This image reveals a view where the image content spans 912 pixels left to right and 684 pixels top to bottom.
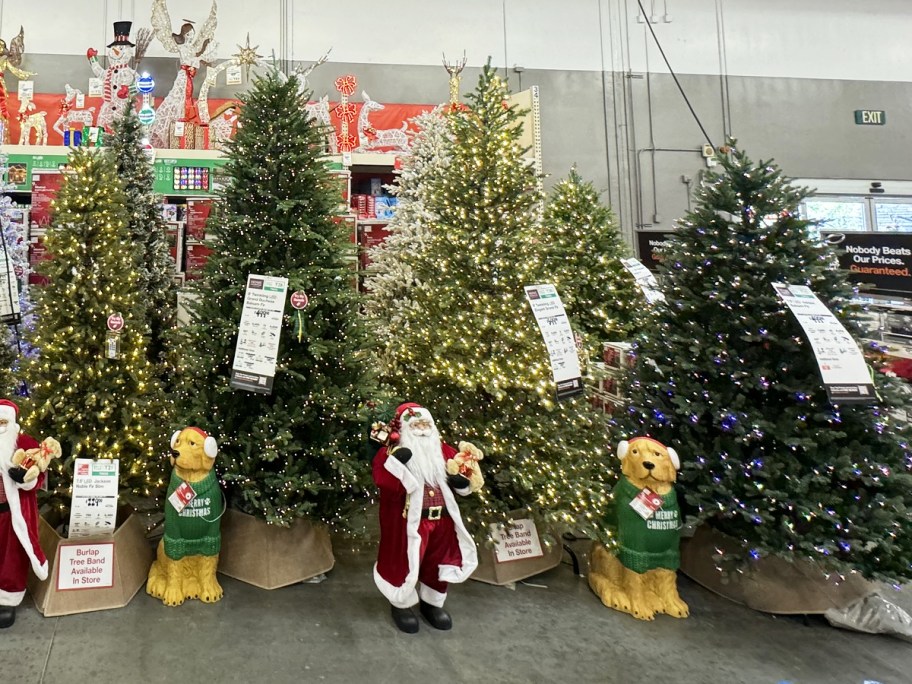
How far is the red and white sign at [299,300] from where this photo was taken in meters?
2.67

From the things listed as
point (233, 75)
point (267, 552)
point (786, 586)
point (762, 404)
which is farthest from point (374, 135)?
point (786, 586)

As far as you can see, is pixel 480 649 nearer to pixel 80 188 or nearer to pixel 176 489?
pixel 176 489

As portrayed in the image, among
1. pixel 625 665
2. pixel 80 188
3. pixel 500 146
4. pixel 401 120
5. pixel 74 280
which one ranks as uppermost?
pixel 401 120

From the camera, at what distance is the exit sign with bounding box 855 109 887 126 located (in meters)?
8.27

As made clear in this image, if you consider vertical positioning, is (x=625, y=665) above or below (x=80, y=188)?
below

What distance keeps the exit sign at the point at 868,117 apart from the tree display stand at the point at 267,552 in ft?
31.6

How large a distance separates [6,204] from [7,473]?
3.40 m

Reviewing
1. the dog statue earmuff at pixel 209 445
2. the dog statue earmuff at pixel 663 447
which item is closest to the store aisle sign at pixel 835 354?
the dog statue earmuff at pixel 663 447

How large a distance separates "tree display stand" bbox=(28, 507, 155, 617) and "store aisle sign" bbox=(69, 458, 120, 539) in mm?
89

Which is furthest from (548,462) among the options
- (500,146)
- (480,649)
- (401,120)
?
(401,120)

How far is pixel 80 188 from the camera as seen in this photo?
9.53ft

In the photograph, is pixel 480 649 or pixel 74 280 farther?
pixel 74 280

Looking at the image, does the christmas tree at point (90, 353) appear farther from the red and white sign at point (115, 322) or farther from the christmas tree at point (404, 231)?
the christmas tree at point (404, 231)

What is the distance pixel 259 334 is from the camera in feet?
8.36
